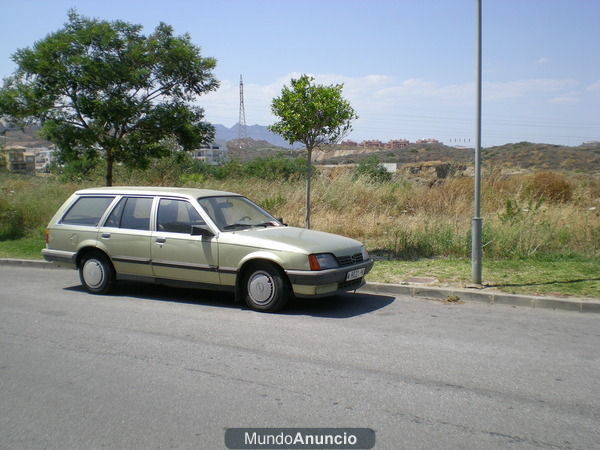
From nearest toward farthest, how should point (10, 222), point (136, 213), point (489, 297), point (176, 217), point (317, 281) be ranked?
point (317, 281), point (489, 297), point (176, 217), point (136, 213), point (10, 222)

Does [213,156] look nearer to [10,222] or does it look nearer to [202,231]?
[10,222]

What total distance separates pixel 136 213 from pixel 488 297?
5.46 metres

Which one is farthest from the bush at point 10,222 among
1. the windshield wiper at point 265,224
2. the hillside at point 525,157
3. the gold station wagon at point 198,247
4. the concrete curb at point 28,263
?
the hillside at point 525,157

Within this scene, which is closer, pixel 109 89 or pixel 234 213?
pixel 234 213

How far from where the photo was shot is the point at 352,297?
9.01 m

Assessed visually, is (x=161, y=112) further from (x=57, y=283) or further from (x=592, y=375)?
(x=592, y=375)

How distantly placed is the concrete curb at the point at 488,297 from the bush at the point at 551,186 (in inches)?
442

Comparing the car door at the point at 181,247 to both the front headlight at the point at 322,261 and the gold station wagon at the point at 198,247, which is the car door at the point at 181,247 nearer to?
the gold station wagon at the point at 198,247

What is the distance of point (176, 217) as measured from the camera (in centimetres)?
860

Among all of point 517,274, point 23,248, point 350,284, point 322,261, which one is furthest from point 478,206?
point 23,248

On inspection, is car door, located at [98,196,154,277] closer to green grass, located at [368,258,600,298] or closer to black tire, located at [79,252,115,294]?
black tire, located at [79,252,115,294]

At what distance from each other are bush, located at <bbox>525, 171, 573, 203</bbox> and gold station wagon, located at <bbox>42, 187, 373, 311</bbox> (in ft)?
41.8

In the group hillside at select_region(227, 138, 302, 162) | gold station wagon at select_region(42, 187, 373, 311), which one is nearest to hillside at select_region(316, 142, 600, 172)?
hillside at select_region(227, 138, 302, 162)

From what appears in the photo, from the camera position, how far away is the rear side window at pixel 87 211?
30.6ft
